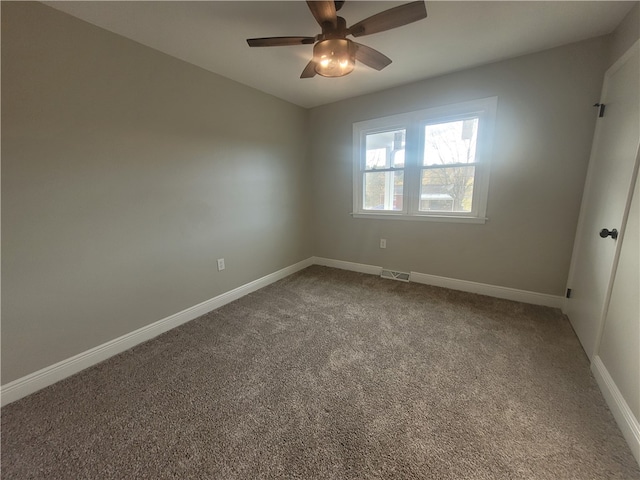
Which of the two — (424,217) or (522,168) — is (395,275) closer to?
(424,217)

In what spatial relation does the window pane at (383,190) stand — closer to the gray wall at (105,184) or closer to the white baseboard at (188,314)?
the white baseboard at (188,314)

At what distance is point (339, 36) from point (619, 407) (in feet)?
8.32

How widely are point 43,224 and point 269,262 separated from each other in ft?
6.75

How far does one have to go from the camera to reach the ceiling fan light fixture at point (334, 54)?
148cm

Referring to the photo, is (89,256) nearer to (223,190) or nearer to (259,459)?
(223,190)

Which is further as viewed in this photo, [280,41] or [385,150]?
[385,150]

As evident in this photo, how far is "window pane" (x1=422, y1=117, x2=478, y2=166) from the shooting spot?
2.63 meters

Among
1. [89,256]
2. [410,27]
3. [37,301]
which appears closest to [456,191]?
[410,27]

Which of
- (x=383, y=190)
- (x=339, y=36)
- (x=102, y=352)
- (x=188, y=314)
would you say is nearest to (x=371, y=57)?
(x=339, y=36)

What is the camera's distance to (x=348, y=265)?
3.72 metres

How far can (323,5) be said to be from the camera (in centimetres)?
127

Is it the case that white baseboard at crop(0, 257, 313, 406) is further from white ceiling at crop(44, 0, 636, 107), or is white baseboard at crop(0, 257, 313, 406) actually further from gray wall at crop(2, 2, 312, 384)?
white ceiling at crop(44, 0, 636, 107)

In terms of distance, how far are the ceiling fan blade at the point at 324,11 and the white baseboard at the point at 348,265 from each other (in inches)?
107

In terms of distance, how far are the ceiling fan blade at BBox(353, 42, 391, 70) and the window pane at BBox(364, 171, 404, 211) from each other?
1.49 meters
